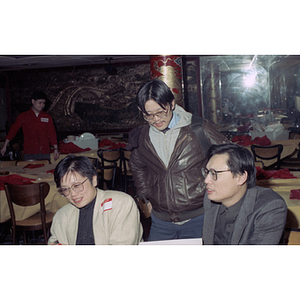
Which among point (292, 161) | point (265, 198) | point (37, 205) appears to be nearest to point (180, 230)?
point (265, 198)

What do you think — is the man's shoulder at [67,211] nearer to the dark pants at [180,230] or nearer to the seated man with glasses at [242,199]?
the dark pants at [180,230]

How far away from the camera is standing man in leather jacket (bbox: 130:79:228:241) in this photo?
1.64 m

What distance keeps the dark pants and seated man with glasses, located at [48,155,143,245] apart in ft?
0.77

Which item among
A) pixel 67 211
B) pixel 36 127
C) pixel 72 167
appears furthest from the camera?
pixel 36 127

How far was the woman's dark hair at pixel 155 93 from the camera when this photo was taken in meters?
1.51

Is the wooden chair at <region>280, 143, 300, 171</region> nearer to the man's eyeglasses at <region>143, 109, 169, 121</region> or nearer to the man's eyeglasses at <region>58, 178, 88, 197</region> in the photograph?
the man's eyeglasses at <region>143, 109, 169, 121</region>

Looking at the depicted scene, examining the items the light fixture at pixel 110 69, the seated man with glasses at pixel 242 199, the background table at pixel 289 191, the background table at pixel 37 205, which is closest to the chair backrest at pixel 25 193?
the background table at pixel 37 205

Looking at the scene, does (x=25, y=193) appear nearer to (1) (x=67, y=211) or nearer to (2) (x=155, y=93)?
(1) (x=67, y=211)

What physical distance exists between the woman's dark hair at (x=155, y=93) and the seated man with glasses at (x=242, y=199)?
0.41 meters

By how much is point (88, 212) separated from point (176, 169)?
21.1 inches

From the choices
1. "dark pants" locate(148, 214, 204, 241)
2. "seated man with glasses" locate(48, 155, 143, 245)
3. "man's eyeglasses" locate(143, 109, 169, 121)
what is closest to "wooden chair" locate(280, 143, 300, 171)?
"dark pants" locate(148, 214, 204, 241)

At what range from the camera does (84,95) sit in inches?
344

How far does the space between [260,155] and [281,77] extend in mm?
3383
